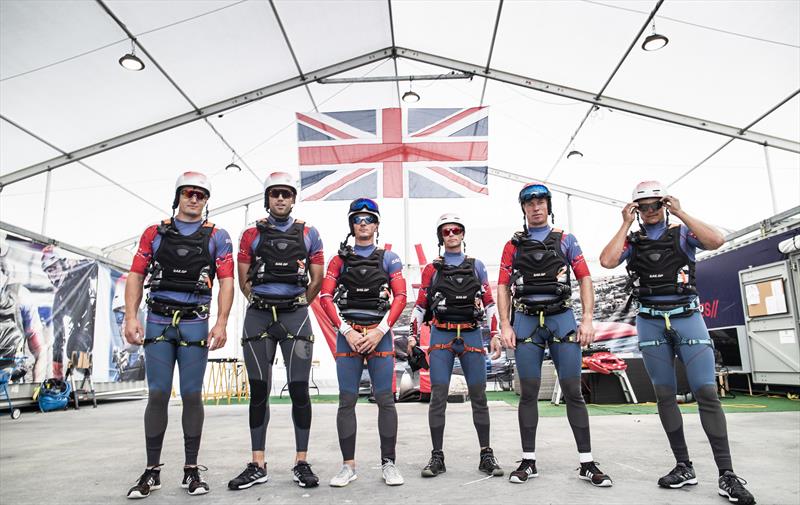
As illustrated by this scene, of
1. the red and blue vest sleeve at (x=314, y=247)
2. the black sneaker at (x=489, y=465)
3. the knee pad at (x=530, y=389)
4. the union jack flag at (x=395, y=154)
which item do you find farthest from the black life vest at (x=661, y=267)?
the union jack flag at (x=395, y=154)

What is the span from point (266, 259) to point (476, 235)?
10.3m

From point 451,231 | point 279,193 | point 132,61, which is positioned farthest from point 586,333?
point 132,61

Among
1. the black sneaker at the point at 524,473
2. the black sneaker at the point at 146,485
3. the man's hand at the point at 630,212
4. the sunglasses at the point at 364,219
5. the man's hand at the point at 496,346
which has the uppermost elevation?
the sunglasses at the point at 364,219

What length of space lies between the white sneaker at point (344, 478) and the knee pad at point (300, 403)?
0.36 m

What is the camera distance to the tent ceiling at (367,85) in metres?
7.08

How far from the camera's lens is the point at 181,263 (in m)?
3.13

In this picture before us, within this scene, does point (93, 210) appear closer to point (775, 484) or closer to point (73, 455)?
point (73, 455)

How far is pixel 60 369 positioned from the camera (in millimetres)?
9656

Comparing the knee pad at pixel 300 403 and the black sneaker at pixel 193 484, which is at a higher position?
the knee pad at pixel 300 403

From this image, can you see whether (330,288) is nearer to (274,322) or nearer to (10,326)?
(274,322)

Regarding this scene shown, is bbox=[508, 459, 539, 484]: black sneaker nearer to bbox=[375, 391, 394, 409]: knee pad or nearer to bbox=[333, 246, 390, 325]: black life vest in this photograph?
bbox=[375, 391, 394, 409]: knee pad

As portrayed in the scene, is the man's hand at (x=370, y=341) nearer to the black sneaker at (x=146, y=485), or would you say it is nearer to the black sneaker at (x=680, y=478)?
the black sneaker at (x=146, y=485)

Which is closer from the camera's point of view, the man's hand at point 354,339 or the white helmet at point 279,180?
the man's hand at point 354,339

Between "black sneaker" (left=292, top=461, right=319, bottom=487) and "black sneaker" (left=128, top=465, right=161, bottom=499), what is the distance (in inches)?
32.2
